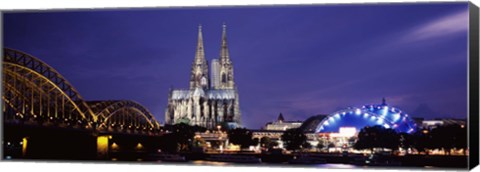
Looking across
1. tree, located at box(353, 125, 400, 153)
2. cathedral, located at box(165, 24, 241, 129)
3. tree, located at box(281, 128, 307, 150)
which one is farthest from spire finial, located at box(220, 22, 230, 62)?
tree, located at box(353, 125, 400, 153)

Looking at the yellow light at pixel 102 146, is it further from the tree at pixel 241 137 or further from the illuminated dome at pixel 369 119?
the illuminated dome at pixel 369 119

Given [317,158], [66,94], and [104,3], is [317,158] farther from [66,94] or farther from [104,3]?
[66,94]

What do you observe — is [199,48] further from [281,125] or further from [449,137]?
[449,137]

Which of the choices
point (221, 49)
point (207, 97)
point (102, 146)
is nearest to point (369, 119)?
point (207, 97)

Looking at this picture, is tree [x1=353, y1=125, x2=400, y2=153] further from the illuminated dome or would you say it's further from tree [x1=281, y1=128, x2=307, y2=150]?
tree [x1=281, y1=128, x2=307, y2=150]

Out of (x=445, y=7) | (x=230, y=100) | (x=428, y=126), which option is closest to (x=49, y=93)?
(x=230, y=100)

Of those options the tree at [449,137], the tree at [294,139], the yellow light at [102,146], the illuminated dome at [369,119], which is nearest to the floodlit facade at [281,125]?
the tree at [294,139]
